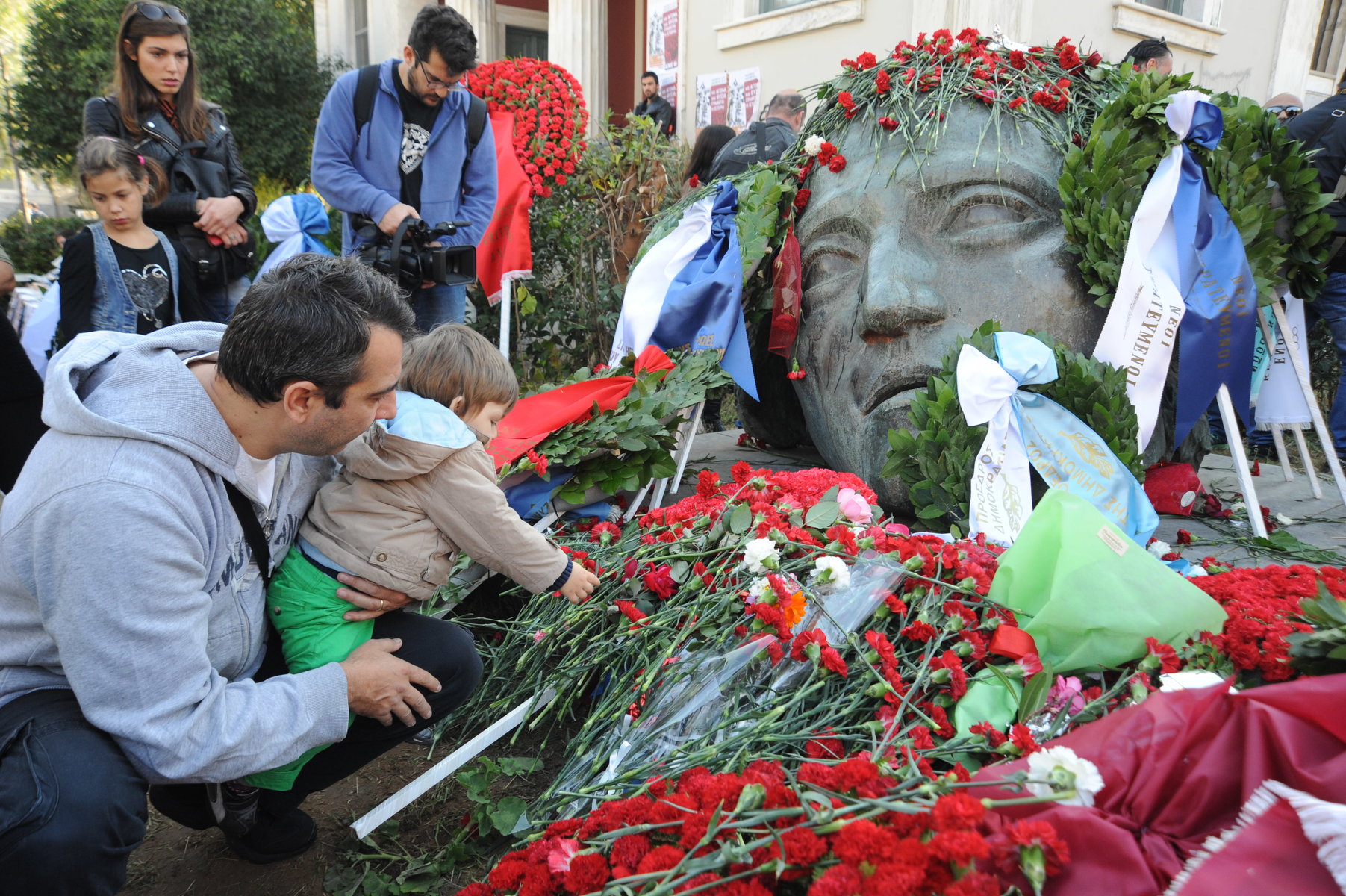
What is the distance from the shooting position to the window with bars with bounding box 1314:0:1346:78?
10812 mm

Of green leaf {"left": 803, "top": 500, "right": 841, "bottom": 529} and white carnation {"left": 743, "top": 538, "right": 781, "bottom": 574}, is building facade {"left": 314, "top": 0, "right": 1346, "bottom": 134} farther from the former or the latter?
white carnation {"left": 743, "top": 538, "right": 781, "bottom": 574}

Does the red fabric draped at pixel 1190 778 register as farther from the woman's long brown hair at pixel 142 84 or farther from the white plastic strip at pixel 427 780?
the woman's long brown hair at pixel 142 84

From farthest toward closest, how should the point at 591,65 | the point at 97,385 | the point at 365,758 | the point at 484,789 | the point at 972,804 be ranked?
1. the point at 591,65
2. the point at 484,789
3. the point at 365,758
4. the point at 97,385
5. the point at 972,804

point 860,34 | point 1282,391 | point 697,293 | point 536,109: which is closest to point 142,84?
point 697,293

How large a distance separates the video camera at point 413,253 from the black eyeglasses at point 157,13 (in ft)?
3.20

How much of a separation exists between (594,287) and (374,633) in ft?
14.7

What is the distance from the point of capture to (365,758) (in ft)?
6.69

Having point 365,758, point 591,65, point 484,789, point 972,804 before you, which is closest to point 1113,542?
point 972,804

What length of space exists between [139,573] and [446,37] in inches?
109

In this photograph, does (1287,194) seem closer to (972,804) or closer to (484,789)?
(972,804)

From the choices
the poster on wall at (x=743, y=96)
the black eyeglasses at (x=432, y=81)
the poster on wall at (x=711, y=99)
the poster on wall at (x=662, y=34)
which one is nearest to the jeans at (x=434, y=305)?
the black eyeglasses at (x=432, y=81)

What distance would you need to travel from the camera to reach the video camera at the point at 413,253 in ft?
12.0

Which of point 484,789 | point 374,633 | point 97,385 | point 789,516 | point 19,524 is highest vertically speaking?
point 97,385

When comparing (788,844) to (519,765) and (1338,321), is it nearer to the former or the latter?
(519,765)
